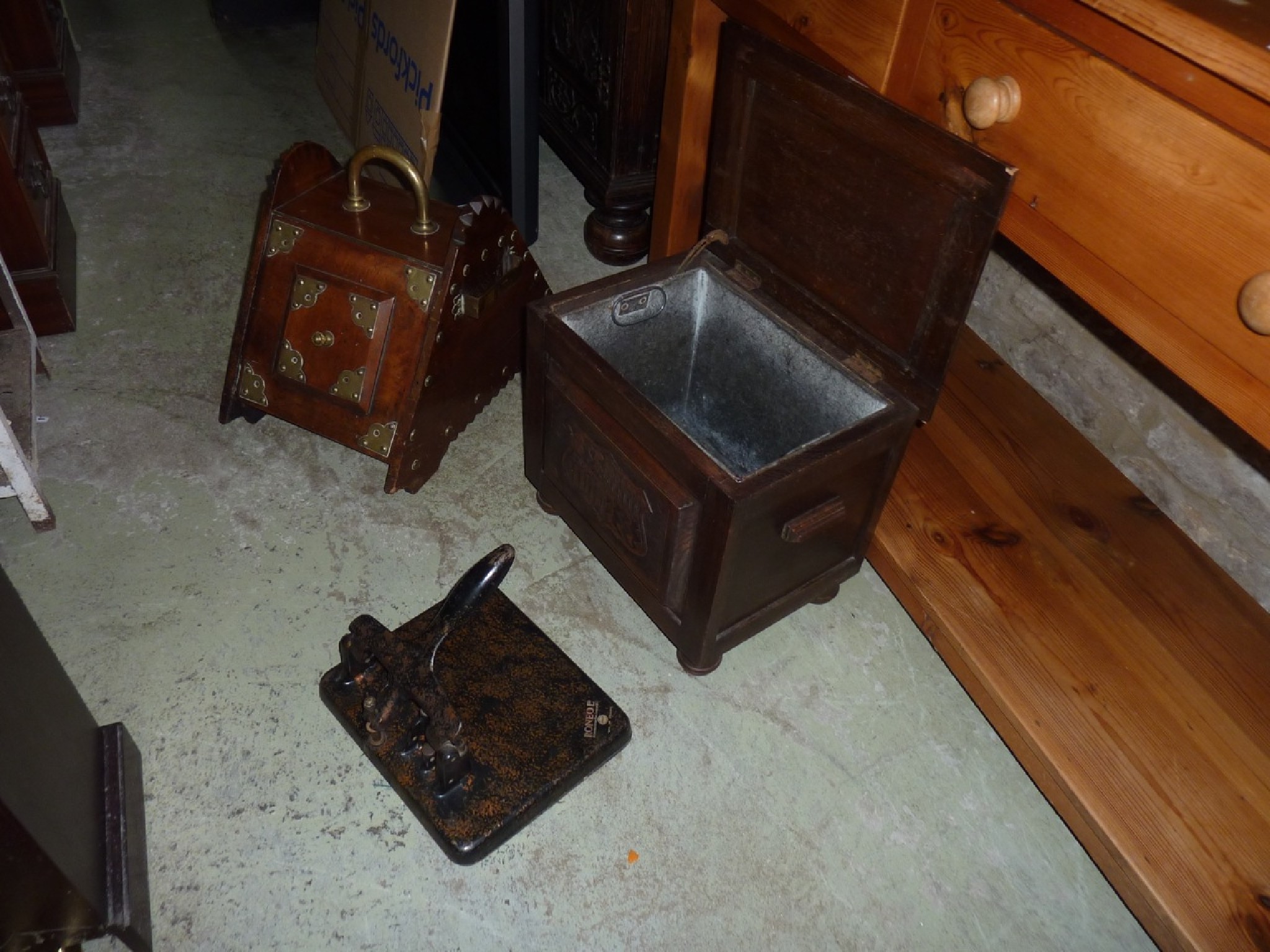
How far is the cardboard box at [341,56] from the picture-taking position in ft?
7.09

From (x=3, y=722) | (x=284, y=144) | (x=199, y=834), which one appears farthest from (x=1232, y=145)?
(x=284, y=144)

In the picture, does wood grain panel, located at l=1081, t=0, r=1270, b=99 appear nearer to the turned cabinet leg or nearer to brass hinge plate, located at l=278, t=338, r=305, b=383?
brass hinge plate, located at l=278, t=338, r=305, b=383

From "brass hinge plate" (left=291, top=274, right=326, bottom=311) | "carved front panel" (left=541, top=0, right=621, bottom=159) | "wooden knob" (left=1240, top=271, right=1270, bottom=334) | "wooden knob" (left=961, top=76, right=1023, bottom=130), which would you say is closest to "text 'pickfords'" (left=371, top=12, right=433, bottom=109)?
"carved front panel" (left=541, top=0, right=621, bottom=159)

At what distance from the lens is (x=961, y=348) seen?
173cm

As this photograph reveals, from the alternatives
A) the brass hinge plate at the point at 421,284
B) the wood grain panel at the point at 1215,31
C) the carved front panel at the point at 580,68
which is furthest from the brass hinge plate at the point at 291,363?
the wood grain panel at the point at 1215,31

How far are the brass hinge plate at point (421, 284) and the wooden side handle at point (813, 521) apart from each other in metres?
0.61

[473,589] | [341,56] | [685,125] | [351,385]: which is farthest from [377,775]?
[341,56]

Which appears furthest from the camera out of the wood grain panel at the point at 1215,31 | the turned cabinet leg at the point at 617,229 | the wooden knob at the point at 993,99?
the turned cabinet leg at the point at 617,229

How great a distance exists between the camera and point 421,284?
1.33 metres

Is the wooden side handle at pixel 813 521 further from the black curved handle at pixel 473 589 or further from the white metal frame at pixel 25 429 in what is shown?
the white metal frame at pixel 25 429

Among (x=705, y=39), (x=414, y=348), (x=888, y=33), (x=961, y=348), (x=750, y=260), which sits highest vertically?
(x=888, y=33)

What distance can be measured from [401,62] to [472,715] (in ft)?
4.47

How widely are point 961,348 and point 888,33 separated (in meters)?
0.81

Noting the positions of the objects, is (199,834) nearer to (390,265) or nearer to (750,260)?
(390,265)
